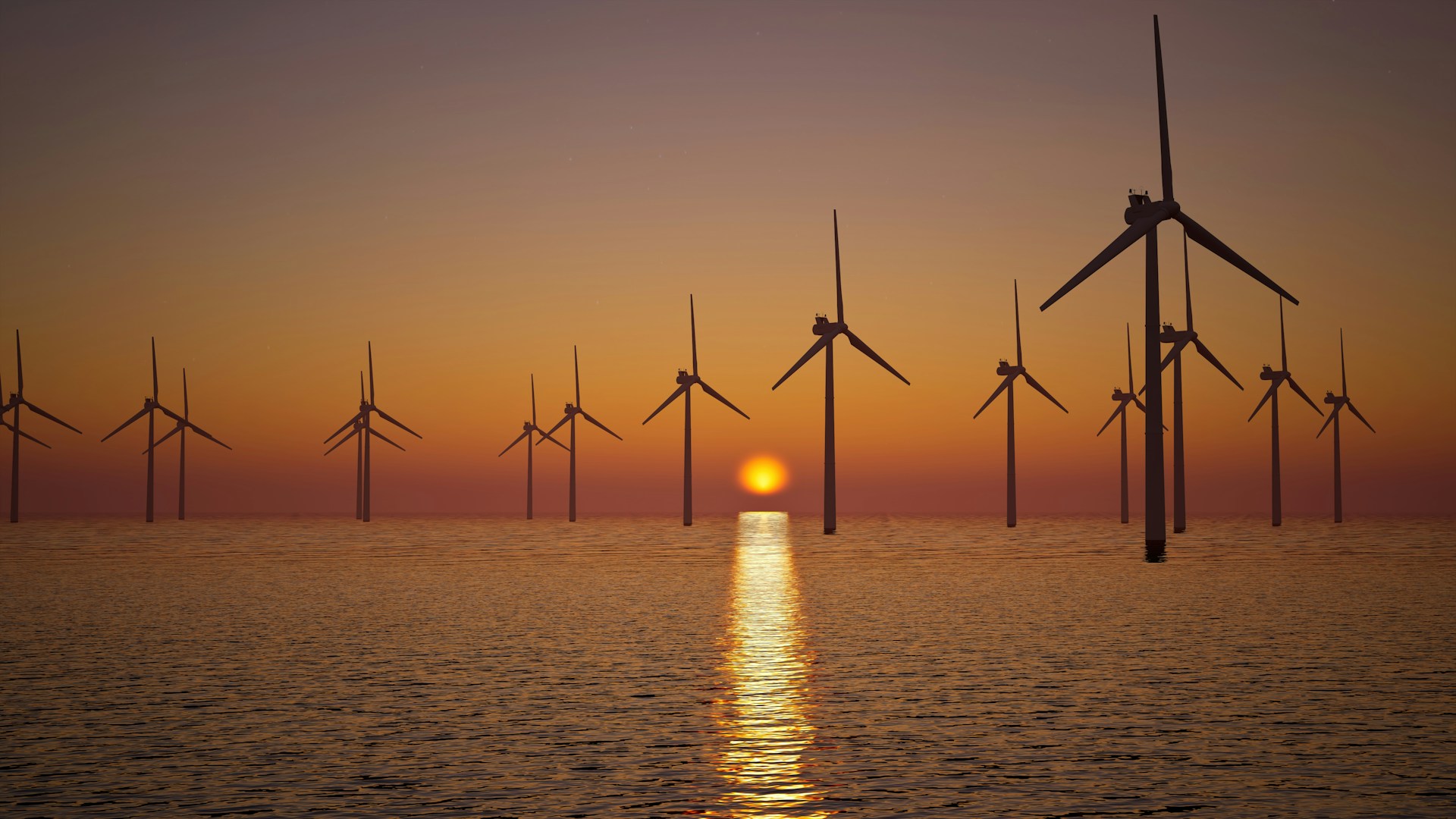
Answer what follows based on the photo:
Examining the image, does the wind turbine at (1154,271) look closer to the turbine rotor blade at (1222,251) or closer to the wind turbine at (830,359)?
the turbine rotor blade at (1222,251)

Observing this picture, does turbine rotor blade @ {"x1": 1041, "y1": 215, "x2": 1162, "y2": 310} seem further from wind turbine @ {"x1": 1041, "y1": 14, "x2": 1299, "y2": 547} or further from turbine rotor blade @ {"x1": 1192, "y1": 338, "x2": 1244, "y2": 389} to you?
turbine rotor blade @ {"x1": 1192, "y1": 338, "x2": 1244, "y2": 389}

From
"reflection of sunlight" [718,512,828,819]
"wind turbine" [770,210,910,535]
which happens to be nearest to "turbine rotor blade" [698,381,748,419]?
"wind turbine" [770,210,910,535]

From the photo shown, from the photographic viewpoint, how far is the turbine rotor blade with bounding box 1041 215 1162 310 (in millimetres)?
72938

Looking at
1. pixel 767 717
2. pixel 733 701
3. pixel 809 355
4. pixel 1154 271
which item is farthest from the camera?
pixel 809 355

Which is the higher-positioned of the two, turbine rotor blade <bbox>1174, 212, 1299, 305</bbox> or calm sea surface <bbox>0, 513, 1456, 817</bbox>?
turbine rotor blade <bbox>1174, 212, 1299, 305</bbox>

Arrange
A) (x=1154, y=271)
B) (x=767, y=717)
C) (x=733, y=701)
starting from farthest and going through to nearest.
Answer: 1. (x=1154, y=271)
2. (x=733, y=701)
3. (x=767, y=717)

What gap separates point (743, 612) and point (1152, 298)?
4119 cm

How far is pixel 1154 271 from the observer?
7444 centimetres

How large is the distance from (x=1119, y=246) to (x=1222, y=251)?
6282mm

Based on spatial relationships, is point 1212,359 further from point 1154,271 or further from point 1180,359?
point 1154,271

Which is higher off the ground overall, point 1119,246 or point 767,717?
point 1119,246

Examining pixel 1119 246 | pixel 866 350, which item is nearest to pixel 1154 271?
pixel 1119 246

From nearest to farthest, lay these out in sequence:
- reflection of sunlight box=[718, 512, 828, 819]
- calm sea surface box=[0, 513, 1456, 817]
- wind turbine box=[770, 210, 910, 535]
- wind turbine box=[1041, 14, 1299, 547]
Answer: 1. reflection of sunlight box=[718, 512, 828, 819]
2. calm sea surface box=[0, 513, 1456, 817]
3. wind turbine box=[1041, 14, 1299, 547]
4. wind turbine box=[770, 210, 910, 535]

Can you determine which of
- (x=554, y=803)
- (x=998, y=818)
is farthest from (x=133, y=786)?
(x=998, y=818)
